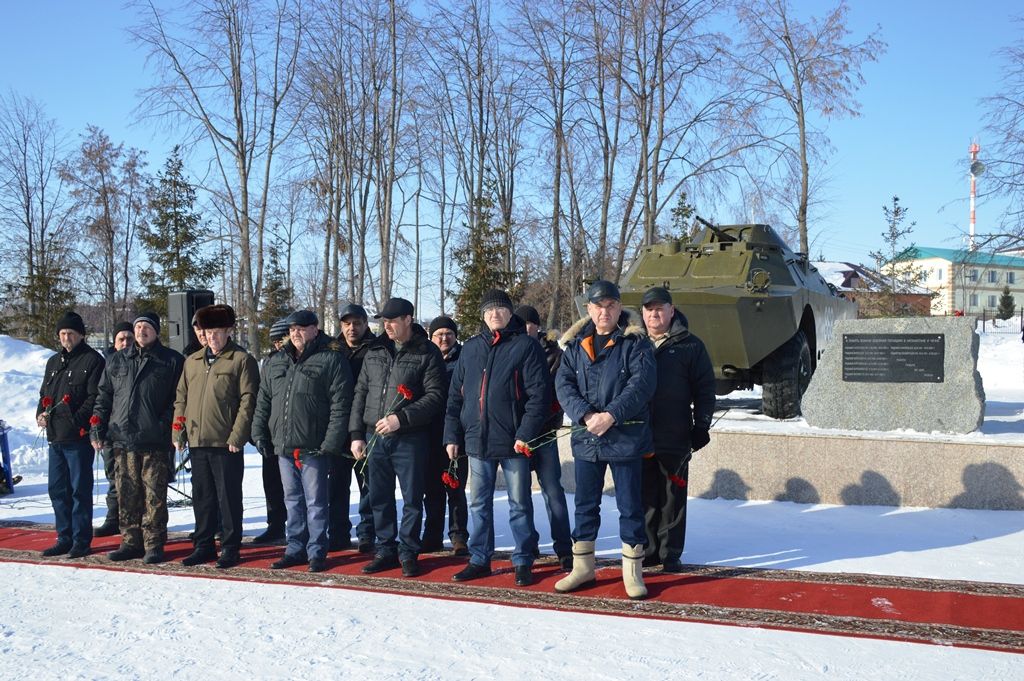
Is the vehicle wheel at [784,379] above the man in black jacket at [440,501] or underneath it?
above

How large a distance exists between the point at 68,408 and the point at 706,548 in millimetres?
4602

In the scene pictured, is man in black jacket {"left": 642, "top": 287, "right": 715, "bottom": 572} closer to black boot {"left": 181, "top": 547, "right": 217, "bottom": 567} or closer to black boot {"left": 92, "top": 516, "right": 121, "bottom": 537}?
black boot {"left": 181, "top": 547, "right": 217, "bottom": 567}

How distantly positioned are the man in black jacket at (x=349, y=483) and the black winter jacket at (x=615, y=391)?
178 cm

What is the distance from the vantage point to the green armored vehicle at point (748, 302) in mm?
8969

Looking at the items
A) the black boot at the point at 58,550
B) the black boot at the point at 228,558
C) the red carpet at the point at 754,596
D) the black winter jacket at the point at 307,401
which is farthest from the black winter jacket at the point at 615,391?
the black boot at the point at 58,550

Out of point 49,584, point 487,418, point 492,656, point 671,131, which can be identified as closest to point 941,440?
point 487,418

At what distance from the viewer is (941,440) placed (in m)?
7.25

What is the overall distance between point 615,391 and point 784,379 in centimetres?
547

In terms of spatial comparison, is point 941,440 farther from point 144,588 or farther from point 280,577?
point 144,588

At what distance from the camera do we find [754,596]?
4793 millimetres

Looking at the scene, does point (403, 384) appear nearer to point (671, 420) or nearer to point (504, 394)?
point (504, 394)

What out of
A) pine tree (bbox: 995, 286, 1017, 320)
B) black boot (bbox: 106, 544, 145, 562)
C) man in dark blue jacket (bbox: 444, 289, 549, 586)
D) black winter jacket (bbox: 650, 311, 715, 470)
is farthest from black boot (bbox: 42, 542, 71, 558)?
pine tree (bbox: 995, 286, 1017, 320)

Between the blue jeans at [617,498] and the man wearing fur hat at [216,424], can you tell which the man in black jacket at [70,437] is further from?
the blue jeans at [617,498]

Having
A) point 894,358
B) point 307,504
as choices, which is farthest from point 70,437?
point 894,358
